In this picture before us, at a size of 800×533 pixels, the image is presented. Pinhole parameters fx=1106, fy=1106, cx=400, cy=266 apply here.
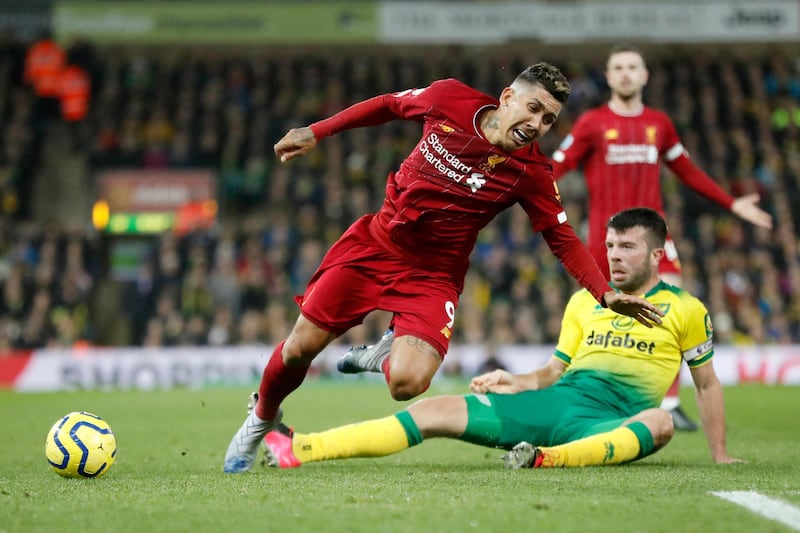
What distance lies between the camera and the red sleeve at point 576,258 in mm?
5156

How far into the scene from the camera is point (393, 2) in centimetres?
2189

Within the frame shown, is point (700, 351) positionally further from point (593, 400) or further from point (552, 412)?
point (552, 412)

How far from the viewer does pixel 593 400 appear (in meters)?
5.91

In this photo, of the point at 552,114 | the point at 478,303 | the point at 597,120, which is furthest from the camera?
the point at 478,303

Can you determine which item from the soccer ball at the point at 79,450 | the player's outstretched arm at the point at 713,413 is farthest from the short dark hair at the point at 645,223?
the soccer ball at the point at 79,450

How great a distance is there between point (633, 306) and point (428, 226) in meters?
1.14

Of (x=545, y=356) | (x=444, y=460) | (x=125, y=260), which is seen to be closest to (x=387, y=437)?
(x=444, y=460)

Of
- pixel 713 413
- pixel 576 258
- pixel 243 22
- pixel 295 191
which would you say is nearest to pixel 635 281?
pixel 576 258

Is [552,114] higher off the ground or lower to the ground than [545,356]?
higher

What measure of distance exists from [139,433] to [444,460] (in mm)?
A: 2955

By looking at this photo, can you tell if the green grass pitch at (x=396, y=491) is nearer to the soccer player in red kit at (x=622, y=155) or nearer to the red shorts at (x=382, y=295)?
the red shorts at (x=382, y=295)

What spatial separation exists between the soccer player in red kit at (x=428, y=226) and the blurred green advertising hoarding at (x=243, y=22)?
16.7 m

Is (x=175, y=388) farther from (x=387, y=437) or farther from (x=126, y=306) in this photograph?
(x=387, y=437)

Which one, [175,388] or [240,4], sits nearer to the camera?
[175,388]
